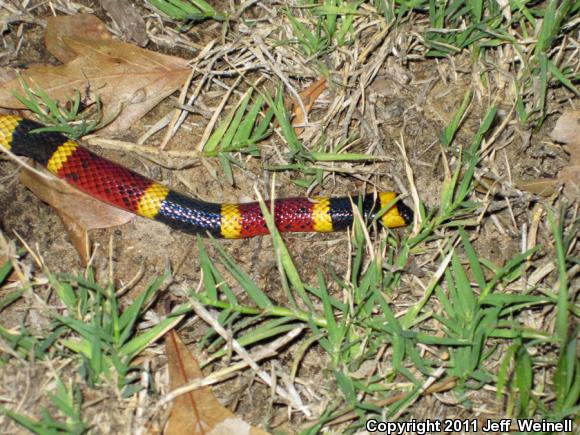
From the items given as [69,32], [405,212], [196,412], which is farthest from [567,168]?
[69,32]

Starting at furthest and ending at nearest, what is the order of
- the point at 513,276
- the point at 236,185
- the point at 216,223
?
the point at 236,185 → the point at 216,223 → the point at 513,276

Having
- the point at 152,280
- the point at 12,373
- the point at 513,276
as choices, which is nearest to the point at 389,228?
the point at 513,276

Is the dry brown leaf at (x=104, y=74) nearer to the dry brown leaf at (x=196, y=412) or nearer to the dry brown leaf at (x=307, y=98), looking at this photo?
the dry brown leaf at (x=307, y=98)

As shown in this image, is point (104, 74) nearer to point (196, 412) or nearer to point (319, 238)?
point (319, 238)

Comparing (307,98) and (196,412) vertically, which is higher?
(307,98)

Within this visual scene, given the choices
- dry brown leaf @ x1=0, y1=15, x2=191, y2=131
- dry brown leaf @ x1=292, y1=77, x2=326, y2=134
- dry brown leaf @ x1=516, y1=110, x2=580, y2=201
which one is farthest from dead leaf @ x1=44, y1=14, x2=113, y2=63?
dry brown leaf @ x1=516, y1=110, x2=580, y2=201

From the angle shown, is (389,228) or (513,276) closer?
(513,276)

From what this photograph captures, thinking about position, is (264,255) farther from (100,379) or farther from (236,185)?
(100,379)
